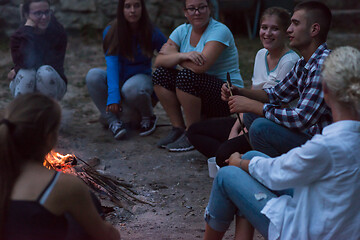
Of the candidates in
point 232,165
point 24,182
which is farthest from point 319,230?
point 24,182

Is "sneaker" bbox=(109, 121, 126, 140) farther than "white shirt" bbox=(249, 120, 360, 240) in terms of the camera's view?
Yes

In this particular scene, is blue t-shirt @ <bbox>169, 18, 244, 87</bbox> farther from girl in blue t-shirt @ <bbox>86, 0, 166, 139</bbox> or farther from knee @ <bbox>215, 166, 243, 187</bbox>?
knee @ <bbox>215, 166, 243, 187</bbox>

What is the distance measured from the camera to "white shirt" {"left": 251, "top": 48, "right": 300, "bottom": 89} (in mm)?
3396

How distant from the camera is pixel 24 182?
1.71 meters

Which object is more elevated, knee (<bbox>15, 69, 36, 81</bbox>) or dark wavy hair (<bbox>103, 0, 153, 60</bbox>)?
dark wavy hair (<bbox>103, 0, 153, 60</bbox>)

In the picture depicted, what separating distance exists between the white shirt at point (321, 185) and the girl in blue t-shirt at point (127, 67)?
9.21ft

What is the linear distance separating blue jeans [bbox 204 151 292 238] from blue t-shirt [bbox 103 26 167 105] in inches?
97.9

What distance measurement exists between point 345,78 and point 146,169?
7.91ft

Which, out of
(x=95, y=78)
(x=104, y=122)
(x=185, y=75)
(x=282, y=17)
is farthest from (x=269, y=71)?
(x=104, y=122)

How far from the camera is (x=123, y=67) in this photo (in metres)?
4.77

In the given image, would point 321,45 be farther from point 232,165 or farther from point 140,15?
point 140,15

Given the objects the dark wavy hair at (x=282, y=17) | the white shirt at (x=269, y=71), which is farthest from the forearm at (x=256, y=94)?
the dark wavy hair at (x=282, y=17)

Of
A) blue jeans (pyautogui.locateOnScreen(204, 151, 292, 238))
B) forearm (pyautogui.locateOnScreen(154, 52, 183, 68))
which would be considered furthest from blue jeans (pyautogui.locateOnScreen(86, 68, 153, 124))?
blue jeans (pyautogui.locateOnScreen(204, 151, 292, 238))

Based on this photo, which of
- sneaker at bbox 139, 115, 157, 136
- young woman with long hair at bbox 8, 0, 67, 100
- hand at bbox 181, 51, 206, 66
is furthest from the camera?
sneaker at bbox 139, 115, 157, 136
